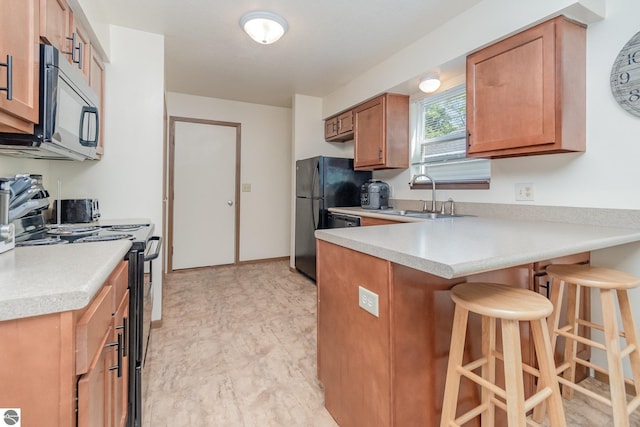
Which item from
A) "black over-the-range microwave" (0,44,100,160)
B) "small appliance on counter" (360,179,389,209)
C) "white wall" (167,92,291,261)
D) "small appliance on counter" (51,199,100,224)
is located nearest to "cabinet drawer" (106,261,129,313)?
"black over-the-range microwave" (0,44,100,160)

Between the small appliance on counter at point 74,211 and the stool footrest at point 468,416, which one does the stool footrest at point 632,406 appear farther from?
the small appliance on counter at point 74,211

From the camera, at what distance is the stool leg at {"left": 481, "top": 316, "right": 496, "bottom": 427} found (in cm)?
118

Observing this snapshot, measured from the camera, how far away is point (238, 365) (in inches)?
76.8

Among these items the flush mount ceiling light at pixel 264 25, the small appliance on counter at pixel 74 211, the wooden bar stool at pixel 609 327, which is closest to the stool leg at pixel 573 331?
the wooden bar stool at pixel 609 327

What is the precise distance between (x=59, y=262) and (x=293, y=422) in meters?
1.19

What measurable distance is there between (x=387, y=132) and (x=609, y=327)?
2.35 m

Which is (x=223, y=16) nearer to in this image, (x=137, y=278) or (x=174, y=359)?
(x=137, y=278)

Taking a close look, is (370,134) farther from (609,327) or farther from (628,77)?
(609,327)

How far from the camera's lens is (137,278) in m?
1.38

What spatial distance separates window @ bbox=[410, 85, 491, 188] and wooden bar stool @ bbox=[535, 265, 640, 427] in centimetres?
114

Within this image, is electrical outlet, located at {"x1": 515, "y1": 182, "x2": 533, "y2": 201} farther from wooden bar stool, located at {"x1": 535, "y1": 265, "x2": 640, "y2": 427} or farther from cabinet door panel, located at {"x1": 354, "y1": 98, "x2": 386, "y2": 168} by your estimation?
cabinet door panel, located at {"x1": 354, "y1": 98, "x2": 386, "y2": 168}

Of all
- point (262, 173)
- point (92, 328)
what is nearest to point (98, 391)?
point (92, 328)

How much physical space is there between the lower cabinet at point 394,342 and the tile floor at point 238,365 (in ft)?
1.15

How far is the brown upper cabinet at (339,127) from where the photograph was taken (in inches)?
148
